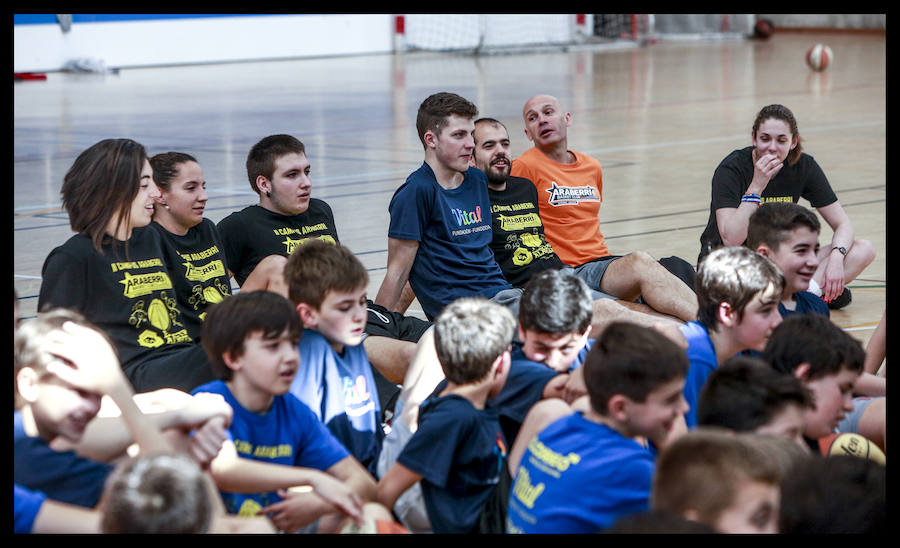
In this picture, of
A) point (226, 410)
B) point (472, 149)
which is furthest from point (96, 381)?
point (472, 149)

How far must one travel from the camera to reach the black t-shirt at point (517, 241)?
20.1 ft

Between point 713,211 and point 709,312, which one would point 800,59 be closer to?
point 713,211

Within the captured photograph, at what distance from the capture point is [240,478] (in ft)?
10.6

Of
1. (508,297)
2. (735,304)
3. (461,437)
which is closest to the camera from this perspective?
(461,437)

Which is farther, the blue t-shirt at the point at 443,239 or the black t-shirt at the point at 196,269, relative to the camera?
the blue t-shirt at the point at 443,239

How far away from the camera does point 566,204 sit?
21.4ft

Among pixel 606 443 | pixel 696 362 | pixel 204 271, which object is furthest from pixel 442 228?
pixel 606 443

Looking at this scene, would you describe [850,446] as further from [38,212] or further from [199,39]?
[199,39]

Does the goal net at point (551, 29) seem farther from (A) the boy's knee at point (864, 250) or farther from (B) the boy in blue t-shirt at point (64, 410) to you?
(B) the boy in blue t-shirt at point (64, 410)

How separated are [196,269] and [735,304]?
2296mm

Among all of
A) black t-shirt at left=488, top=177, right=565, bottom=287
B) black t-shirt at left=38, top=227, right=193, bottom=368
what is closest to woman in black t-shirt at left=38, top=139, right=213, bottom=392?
black t-shirt at left=38, top=227, right=193, bottom=368

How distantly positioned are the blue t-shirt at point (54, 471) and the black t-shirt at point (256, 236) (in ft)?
8.45

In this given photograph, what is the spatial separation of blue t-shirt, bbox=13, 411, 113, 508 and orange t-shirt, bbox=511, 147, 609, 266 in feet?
12.7

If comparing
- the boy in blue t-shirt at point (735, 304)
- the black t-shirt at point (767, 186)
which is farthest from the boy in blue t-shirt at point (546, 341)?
the black t-shirt at point (767, 186)
